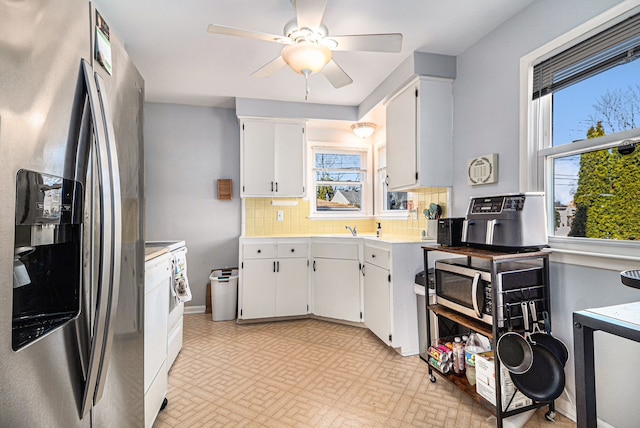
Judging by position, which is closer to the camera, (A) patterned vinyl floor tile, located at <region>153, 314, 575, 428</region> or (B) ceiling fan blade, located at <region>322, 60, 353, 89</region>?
(A) patterned vinyl floor tile, located at <region>153, 314, 575, 428</region>

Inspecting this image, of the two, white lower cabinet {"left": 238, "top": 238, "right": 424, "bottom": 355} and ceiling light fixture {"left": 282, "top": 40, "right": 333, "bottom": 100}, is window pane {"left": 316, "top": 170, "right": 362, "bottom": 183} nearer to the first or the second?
white lower cabinet {"left": 238, "top": 238, "right": 424, "bottom": 355}

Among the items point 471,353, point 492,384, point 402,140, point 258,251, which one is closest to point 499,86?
point 402,140

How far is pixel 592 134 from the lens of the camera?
5.60ft

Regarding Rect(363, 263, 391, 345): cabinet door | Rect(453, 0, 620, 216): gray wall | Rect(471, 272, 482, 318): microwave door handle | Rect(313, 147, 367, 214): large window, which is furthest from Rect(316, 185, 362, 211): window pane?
Rect(471, 272, 482, 318): microwave door handle

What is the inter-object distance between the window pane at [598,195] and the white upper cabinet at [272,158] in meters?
2.50

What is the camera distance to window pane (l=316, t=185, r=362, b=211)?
4.09 metres

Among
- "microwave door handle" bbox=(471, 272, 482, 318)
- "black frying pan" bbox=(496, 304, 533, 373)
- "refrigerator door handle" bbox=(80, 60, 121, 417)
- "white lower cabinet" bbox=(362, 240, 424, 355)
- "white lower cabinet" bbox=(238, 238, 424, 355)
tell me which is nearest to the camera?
"refrigerator door handle" bbox=(80, 60, 121, 417)

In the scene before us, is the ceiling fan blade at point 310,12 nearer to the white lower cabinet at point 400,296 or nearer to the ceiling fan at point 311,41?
the ceiling fan at point 311,41

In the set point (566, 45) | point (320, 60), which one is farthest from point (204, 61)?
point (566, 45)

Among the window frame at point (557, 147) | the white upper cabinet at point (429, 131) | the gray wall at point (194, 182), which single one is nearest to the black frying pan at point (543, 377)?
the window frame at point (557, 147)

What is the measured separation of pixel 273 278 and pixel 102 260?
8.84 ft

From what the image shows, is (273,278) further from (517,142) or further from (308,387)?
(517,142)

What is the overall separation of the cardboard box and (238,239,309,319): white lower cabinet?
1.95 m

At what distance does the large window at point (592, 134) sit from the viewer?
154 centimetres
